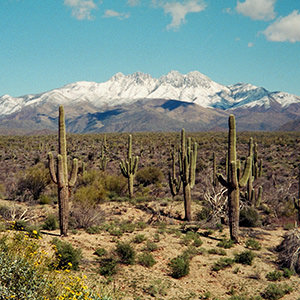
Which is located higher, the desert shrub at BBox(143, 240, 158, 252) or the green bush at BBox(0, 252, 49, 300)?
the green bush at BBox(0, 252, 49, 300)

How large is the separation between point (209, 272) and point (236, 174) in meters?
4.50

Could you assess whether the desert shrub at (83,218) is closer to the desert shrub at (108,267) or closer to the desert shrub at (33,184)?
the desert shrub at (108,267)

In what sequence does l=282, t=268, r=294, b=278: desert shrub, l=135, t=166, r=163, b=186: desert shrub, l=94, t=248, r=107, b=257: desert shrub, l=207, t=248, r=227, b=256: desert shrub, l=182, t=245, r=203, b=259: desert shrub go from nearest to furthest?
1. l=282, t=268, r=294, b=278: desert shrub
2. l=94, t=248, r=107, b=257: desert shrub
3. l=182, t=245, r=203, b=259: desert shrub
4. l=207, t=248, r=227, b=256: desert shrub
5. l=135, t=166, r=163, b=186: desert shrub

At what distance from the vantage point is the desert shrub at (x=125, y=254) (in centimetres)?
1045

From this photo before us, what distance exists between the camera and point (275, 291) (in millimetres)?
9016

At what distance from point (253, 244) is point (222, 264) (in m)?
2.73

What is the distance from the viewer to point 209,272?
10.5 metres

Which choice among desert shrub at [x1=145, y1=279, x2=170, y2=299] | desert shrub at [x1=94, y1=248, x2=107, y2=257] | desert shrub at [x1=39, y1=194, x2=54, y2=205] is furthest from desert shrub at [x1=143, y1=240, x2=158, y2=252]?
desert shrub at [x1=39, y1=194, x2=54, y2=205]

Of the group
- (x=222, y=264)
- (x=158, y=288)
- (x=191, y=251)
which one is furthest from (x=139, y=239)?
(x=158, y=288)

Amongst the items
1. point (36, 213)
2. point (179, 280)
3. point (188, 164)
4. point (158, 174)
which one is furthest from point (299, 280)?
point (158, 174)

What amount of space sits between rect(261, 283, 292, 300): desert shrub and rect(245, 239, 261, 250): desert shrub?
3263 millimetres

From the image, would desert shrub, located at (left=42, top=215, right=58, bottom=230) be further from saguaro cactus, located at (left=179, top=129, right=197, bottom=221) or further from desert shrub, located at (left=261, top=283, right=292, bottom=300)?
desert shrub, located at (left=261, top=283, right=292, bottom=300)

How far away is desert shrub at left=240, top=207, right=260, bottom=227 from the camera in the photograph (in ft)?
53.6

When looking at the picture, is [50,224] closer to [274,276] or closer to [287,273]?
[274,276]
